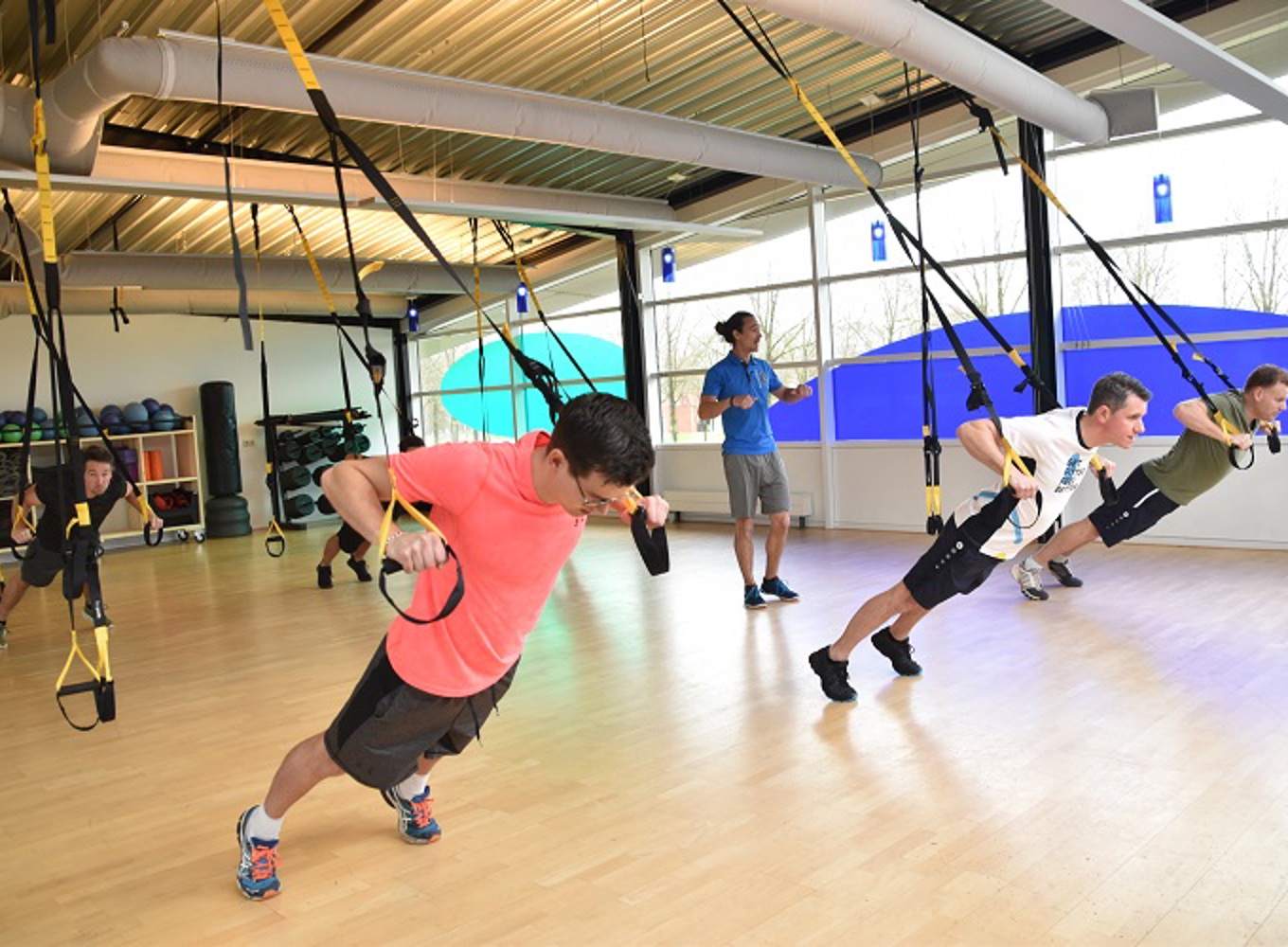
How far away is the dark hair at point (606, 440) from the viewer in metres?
2.19

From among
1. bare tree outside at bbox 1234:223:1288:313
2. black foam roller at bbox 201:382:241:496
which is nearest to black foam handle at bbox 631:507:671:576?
bare tree outside at bbox 1234:223:1288:313

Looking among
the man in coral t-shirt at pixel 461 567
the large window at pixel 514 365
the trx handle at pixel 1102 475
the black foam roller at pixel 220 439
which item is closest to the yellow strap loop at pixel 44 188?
the man in coral t-shirt at pixel 461 567

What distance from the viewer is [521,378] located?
14305mm

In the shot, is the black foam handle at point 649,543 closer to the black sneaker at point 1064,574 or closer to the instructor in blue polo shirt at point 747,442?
the instructor in blue polo shirt at point 747,442

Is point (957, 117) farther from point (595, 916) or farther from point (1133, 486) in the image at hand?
point (595, 916)

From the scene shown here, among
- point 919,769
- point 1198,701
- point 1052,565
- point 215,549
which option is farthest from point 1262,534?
point 215,549

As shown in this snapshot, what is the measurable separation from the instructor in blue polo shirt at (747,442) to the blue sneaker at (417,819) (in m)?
3.49

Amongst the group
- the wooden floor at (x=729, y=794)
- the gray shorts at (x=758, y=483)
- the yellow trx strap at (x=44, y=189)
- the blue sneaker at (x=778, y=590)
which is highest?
the yellow trx strap at (x=44, y=189)

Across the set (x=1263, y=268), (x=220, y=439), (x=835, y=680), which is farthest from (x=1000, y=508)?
(x=220, y=439)

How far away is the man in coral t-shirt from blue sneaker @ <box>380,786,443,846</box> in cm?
35

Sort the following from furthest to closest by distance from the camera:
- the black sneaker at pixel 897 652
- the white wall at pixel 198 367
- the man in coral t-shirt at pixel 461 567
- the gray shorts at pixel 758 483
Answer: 1. the white wall at pixel 198 367
2. the gray shorts at pixel 758 483
3. the black sneaker at pixel 897 652
4. the man in coral t-shirt at pixel 461 567

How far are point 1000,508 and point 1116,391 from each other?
61cm

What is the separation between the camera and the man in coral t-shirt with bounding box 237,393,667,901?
7.30 ft

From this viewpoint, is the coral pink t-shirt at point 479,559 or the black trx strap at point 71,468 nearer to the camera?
the coral pink t-shirt at point 479,559
